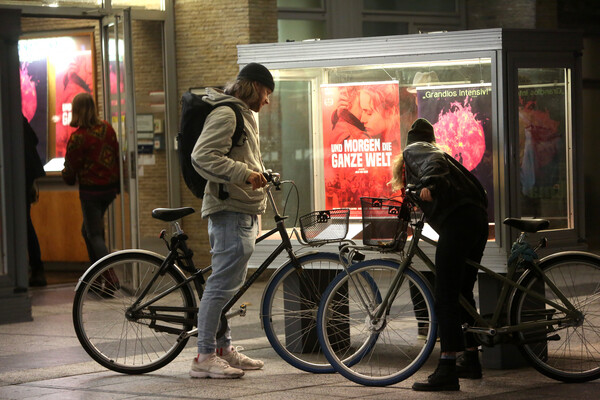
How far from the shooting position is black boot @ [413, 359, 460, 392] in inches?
247

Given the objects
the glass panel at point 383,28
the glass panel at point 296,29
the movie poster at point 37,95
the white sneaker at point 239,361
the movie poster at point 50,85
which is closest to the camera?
the white sneaker at point 239,361

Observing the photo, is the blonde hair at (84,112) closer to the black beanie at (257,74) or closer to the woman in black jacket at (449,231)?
the black beanie at (257,74)

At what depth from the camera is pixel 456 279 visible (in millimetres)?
6336

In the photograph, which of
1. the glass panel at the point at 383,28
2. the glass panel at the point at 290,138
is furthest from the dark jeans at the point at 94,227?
the glass panel at the point at 383,28

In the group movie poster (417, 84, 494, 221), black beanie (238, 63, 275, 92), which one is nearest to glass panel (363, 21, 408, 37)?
movie poster (417, 84, 494, 221)

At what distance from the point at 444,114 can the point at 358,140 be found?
2.37ft

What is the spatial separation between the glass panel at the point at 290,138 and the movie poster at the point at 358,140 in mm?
156

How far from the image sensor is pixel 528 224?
21.6 feet

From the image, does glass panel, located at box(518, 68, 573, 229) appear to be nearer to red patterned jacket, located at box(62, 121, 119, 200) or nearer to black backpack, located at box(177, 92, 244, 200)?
black backpack, located at box(177, 92, 244, 200)

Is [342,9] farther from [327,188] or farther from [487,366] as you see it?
[487,366]

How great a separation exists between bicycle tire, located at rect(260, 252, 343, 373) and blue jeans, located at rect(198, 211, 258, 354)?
30cm

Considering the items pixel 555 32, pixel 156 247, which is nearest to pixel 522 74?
pixel 555 32

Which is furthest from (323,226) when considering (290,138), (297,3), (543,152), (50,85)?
(297,3)

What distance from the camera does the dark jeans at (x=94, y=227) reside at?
36.9 feet
